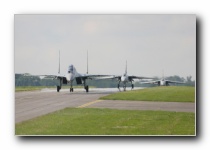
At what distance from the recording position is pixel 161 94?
37.1 ft

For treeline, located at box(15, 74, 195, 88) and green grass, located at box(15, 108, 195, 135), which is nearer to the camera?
green grass, located at box(15, 108, 195, 135)

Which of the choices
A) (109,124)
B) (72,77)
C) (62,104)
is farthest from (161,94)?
(62,104)

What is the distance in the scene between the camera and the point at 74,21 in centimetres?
1042

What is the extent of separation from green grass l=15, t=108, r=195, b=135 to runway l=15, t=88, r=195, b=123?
9.9 inches

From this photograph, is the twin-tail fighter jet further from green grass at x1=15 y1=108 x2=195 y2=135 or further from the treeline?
green grass at x1=15 y1=108 x2=195 y2=135

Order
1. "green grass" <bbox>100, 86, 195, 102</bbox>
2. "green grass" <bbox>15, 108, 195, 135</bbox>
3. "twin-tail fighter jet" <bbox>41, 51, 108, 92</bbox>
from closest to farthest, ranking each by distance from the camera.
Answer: "green grass" <bbox>15, 108, 195, 135</bbox>, "green grass" <bbox>100, 86, 195, 102</bbox>, "twin-tail fighter jet" <bbox>41, 51, 108, 92</bbox>

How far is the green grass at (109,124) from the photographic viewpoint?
973cm

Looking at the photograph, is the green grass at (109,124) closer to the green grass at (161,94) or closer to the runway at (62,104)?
the runway at (62,104)

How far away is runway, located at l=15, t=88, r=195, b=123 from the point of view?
10297 millimetres

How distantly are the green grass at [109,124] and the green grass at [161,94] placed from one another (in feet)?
1.40

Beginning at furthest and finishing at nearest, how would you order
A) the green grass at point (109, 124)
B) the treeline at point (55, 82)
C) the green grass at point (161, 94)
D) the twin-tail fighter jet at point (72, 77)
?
the twin-tail fighter jet at point (72, 77), the green grass at point (161, 94), the treeline at point (55, 82), the green grass at point (109, 124)

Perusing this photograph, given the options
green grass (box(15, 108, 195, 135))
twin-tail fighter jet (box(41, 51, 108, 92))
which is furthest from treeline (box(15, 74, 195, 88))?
green grass (box(15, 108, 195, 135))

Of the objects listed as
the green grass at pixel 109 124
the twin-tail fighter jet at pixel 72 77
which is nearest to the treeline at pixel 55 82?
the twin-tail fighter jet at pixel 72 77

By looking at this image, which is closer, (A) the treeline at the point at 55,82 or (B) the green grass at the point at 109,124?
(B) the green grass at the point at 109,124
